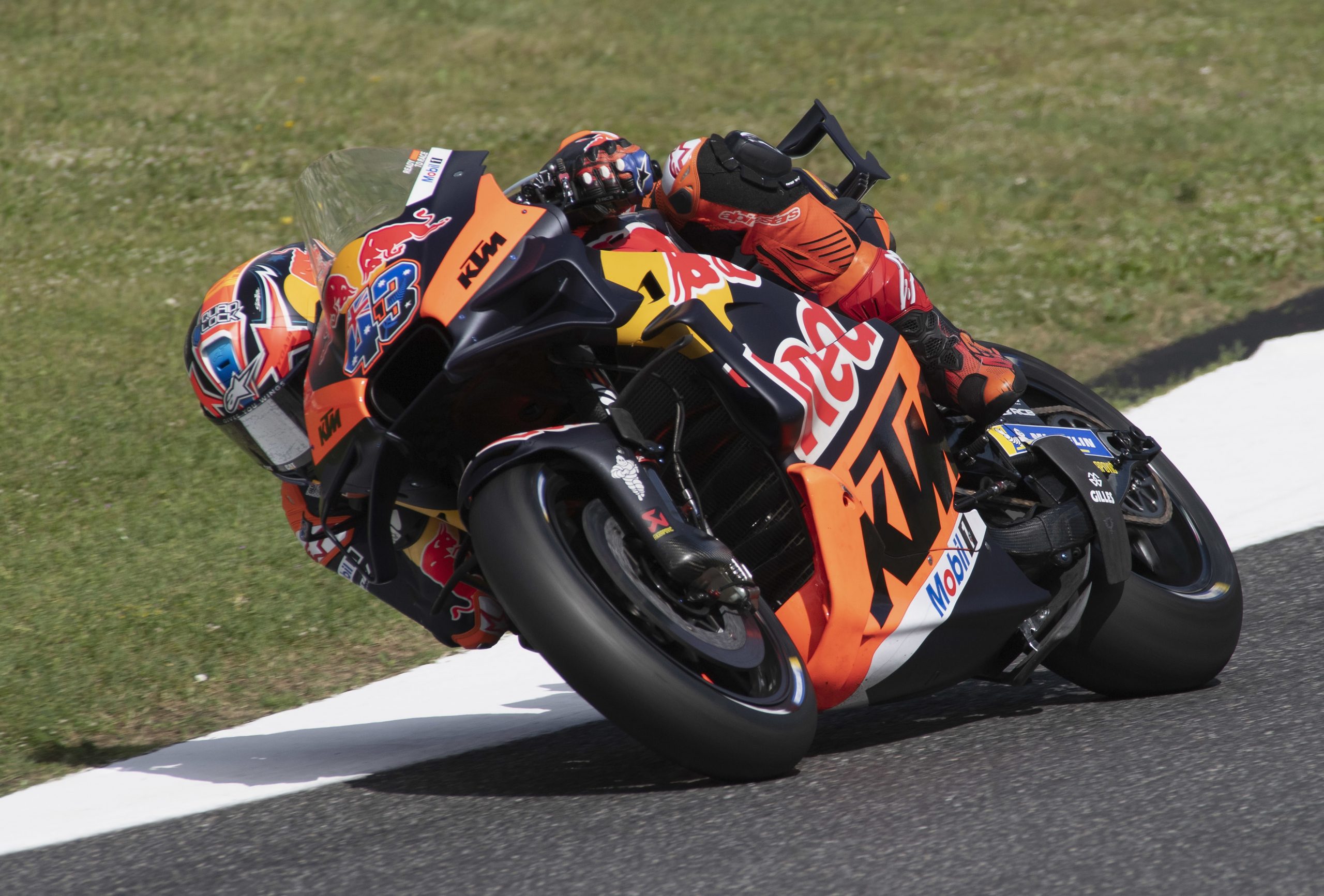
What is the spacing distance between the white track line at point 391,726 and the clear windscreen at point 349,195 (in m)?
1.27

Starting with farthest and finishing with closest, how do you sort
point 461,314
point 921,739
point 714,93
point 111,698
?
point 714,93 → point 111,698 → point 921,739 → point 461,314

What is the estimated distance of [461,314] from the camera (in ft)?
10.0

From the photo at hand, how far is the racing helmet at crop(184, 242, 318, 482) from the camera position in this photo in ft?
11.7

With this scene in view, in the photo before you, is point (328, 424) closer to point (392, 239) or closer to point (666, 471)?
point (392, 239)

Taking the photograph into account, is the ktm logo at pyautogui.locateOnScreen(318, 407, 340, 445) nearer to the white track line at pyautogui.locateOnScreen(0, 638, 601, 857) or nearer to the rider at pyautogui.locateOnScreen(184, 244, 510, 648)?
the rider at pyautogui.locateOnScreen(184, 244, 510, 648)

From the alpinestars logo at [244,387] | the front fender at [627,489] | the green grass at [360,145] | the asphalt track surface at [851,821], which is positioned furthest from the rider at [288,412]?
the green grass at [360,145]

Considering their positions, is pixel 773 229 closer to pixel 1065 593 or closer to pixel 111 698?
pixel 1065 593

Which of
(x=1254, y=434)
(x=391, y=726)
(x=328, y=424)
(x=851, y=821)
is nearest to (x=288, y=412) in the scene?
(x=328, y=424)

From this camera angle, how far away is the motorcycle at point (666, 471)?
2916 millimetres

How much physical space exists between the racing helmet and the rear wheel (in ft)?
6.54

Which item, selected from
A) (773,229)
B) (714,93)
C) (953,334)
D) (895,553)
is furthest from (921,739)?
(714,93)

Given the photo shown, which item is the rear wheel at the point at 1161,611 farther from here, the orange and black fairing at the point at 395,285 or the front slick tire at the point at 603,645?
the orange and black fairing at the point at 395,285

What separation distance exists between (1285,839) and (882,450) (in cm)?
115

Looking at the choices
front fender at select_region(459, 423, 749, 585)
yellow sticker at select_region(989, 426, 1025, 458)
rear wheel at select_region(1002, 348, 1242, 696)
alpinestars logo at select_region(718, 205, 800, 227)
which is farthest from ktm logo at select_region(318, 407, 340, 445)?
rear wheel at select_region(1002, 348, 1242, 696)
